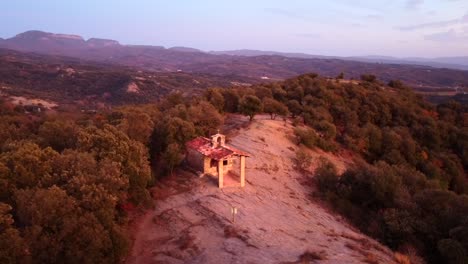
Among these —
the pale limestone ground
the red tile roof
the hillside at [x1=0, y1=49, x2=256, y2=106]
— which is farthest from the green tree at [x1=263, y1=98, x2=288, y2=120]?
the hillside at [x1=0, y1=49, x2=256, y2=106]

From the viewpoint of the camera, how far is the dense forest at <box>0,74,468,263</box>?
1619cm

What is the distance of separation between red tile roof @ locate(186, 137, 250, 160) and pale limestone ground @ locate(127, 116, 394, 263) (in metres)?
1.80

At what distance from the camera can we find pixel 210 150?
2698 cm

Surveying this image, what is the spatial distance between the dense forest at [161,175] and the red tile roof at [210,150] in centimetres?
136

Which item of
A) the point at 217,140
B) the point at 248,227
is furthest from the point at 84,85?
the point at 248,227

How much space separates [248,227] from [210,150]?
25.6 ft

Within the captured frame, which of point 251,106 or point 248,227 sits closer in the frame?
point 248,227

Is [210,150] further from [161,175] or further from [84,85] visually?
[84,85]

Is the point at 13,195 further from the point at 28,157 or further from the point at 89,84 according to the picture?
the point at 89,84

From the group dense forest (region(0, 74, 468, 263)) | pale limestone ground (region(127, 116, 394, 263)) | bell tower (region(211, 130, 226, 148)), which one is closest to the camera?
dense forest (region(0, 74, 468, 263))

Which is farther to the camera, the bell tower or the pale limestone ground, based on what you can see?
the bell tower

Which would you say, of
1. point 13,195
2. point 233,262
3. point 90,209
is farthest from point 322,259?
point 13,195

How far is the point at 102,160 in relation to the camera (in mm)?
21078

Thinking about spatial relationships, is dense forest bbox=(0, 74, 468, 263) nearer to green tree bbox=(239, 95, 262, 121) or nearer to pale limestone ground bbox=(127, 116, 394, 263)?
green tree bbox=(239, 95, 262, 121)
